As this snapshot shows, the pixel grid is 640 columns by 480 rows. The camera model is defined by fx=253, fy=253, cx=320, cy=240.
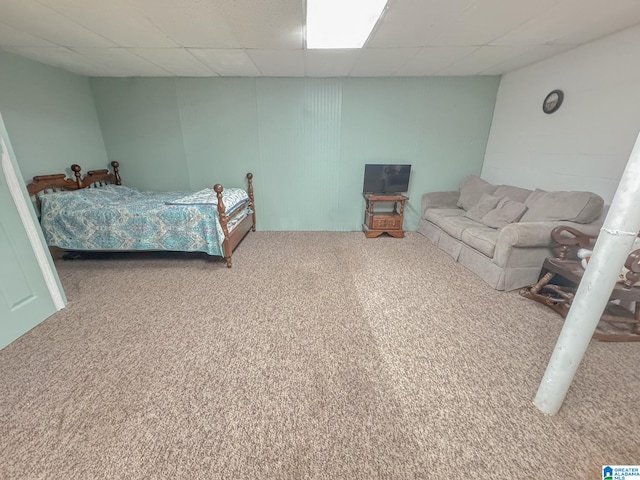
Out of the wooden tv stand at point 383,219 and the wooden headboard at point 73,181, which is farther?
the wooden tv stand at point 383,219

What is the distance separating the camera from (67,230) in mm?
2799

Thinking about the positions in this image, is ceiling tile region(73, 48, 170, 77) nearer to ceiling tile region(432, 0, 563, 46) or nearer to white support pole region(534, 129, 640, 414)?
ceiling tile region(432, 0, 563, 46)

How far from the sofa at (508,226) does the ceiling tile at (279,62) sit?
8.77ft

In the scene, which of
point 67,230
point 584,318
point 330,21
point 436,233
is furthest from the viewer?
point 436,233

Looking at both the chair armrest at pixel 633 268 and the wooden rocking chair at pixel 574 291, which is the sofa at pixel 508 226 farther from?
the chair armrest at pixel 633 268

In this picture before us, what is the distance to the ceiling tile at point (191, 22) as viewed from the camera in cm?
179

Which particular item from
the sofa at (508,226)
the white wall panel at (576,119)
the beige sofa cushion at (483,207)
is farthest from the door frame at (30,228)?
the white wall panel at (576,119)

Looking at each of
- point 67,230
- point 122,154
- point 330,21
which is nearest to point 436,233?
→ point 330,21

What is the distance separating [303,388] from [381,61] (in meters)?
3.36

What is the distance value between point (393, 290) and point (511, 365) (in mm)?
1047

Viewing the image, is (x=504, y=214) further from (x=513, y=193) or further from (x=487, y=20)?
(x=487, y=20)

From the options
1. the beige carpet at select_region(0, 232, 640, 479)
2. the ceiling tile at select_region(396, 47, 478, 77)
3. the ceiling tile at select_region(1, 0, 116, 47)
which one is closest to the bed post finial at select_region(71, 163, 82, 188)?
the ceiling tile at select_region(1, 0, 116, 47)

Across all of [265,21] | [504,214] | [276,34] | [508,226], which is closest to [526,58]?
[504,214]

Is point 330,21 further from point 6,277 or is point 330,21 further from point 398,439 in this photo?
point 6,277
